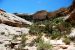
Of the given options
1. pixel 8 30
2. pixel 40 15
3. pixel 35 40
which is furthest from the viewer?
pixel 40 15

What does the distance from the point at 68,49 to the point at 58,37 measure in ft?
7.76

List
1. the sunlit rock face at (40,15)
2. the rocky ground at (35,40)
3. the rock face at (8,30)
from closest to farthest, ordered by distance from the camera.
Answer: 1. the rocky ground at (35,40)
2. the rock face at (8,30)
3. the sunlit rock face at (40,15)

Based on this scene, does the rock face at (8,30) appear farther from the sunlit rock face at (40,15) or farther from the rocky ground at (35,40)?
the sunlit rock face at (40,15)

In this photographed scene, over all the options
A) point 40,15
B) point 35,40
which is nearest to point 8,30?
point 35,40

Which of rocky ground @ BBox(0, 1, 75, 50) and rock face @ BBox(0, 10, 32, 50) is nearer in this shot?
rocky ground @ BBox(0, 1, 75, 50)

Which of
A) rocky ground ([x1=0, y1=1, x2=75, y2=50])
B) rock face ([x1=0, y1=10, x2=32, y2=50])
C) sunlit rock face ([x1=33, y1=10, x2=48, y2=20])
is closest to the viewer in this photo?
rocky ground ([x1=0, y1=1, x2=75, y2=50])

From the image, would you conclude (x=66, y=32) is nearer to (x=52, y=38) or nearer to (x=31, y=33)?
(x=52, y=38)

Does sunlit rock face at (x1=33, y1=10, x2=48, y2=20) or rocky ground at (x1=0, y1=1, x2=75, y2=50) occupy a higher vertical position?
sunlit rock face at (x1=33, y1=10, x2=48, y2=20)

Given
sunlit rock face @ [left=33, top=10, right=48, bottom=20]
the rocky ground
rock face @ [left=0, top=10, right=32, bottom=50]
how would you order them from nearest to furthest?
the rocky ground < rock face @ [left=0, top=10, right=32, bottom=50] < sunlit rock face @ [left=33, top=10, right=48, bottom=20]

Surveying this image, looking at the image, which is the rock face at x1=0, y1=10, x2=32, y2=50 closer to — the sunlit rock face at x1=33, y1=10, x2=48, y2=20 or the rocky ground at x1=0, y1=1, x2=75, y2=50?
the rocky ground at x1=0, y1=1, x2=75, y2=50

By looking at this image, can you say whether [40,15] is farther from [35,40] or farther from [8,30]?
[35,40]

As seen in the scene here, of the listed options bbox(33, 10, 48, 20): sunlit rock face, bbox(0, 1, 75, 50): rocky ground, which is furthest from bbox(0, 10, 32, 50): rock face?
bbox(33, 10, 48, 20): sunlit rock face

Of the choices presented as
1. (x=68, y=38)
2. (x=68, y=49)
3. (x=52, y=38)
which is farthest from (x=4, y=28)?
(x=68, y=49)

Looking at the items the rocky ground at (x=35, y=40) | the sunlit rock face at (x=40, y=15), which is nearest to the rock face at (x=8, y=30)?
the rocky ground at (x=35, y=40)
